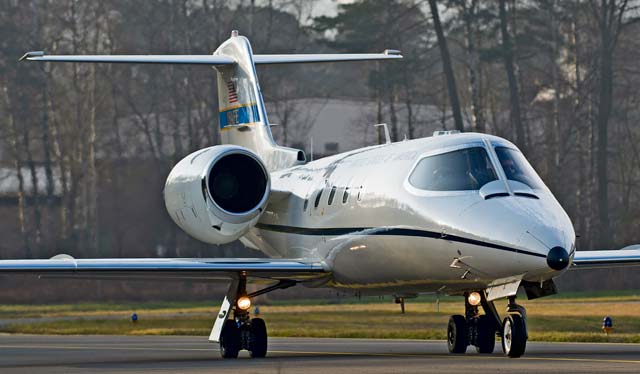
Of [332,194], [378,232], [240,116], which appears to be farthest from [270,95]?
[378,232]

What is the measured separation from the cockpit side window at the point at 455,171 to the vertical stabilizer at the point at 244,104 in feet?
20.0

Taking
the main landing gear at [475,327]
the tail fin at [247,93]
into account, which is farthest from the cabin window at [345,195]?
the tail fin at [247,93]

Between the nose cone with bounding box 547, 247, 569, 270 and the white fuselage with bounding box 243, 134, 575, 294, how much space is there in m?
0.07

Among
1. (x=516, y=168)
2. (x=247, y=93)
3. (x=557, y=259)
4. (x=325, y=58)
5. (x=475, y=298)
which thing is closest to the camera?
(x=557, y=259)

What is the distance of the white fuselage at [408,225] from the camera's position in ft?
46.1

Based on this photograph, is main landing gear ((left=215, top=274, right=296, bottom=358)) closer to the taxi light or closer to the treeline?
the taxi light

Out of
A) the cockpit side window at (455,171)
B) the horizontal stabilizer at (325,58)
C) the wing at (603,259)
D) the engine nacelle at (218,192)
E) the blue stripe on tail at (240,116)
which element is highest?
the horizontal stabilizer at (325,58)

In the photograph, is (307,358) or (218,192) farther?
(218,192)

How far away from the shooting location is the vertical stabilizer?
72.6ft

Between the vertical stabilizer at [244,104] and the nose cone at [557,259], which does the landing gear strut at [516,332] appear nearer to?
the nose cone at [557,259]

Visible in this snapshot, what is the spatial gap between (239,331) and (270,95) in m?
30.7

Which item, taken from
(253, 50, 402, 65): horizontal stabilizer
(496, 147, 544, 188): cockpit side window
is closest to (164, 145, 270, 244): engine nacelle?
(253, 50, 402, 65): horizontal stabilizer

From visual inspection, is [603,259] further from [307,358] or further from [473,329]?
[307,358]

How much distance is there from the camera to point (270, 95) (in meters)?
47.5
